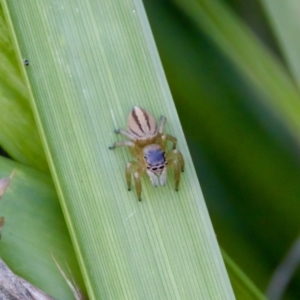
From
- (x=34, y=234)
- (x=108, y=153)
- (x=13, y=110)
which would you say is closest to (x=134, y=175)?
(x=108, y=153)

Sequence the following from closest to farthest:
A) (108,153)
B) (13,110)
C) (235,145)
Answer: (108,153), (13,110), (235,145)

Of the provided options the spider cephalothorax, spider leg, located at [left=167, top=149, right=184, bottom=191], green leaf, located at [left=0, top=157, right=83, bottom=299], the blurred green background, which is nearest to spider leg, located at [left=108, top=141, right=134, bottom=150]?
the spider cephalothorax

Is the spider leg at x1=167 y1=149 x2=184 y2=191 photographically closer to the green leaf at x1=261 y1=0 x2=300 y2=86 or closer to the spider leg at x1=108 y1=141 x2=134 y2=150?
the spider leg at x1=108 y1=141 x2=134 y2=150

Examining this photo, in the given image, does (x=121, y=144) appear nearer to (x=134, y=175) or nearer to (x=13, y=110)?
(x=134, y=175)

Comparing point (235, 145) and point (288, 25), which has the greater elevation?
point (288, 25)

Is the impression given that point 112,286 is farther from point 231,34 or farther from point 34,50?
point 231,34

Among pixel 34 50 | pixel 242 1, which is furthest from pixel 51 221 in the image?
pixel 242 1
